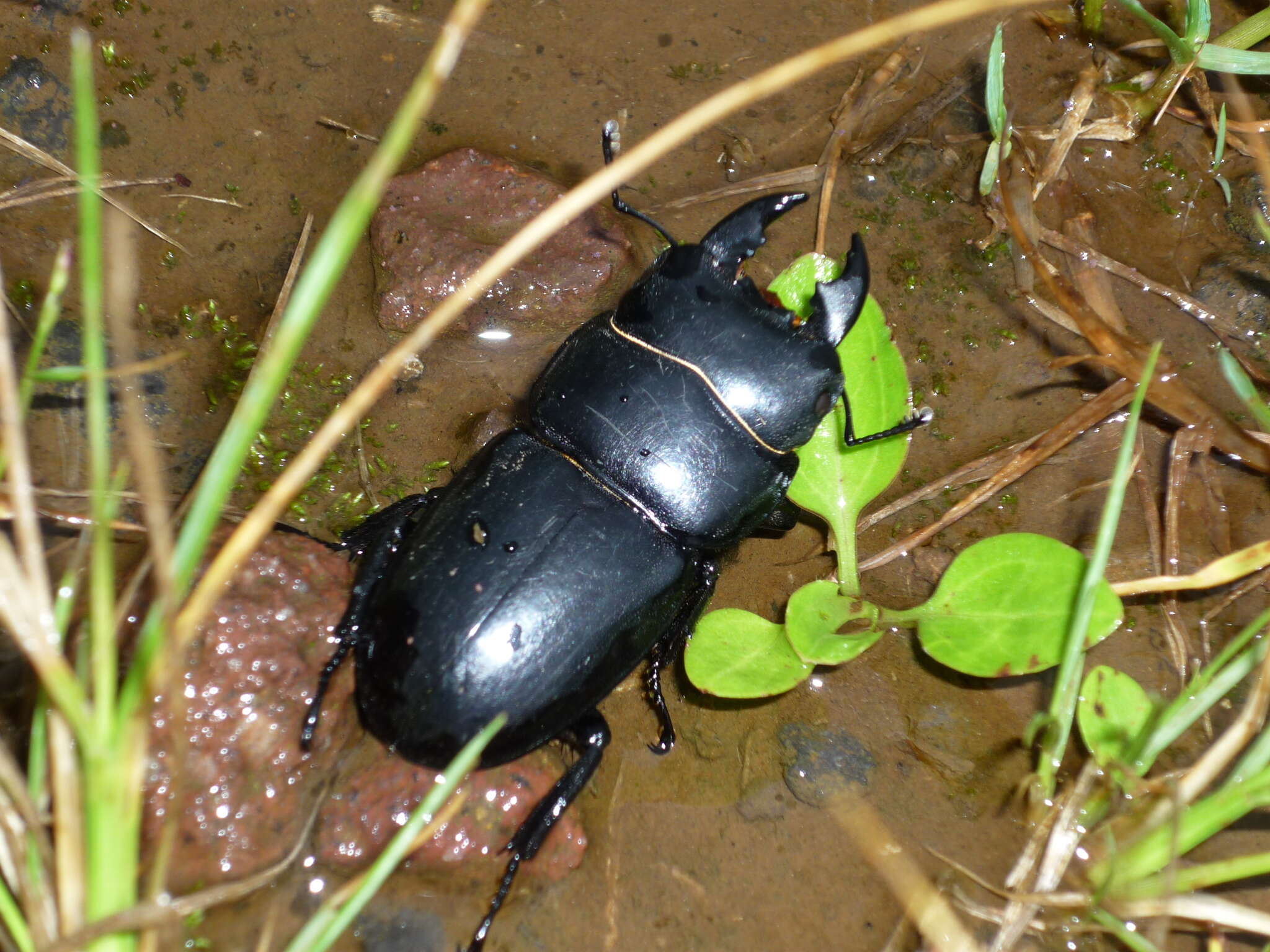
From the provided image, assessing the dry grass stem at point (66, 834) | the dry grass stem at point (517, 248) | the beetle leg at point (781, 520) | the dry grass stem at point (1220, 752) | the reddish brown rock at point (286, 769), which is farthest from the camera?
the beetle leg at point (781, 520)

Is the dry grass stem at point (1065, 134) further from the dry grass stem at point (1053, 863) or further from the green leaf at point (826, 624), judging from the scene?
the dry grass stem at point (1053, 863)

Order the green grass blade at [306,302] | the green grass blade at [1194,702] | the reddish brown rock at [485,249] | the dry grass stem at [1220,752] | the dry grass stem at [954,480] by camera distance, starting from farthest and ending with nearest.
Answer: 1. the reddish brown rock at [485,249]
2. the dry grass stem at [954,480]
3. the green grass blade at [1194,702]
4. the dry grass stem at [1220,752]
5. the green grass blade at [306,302]

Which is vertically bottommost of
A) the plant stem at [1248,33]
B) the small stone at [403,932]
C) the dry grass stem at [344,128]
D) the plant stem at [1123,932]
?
the small stone at [403,932]

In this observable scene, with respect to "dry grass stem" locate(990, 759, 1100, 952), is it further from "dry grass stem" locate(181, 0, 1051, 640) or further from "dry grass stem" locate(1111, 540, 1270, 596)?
"dry grass stem" locate(181, 0, 1051, 640)

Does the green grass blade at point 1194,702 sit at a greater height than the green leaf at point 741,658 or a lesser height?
greater

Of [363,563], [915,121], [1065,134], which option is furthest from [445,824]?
[1065,134]

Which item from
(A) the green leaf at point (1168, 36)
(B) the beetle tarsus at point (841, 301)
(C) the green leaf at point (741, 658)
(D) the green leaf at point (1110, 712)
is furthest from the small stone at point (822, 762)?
(A) the green leaf at point (1168, 36)
